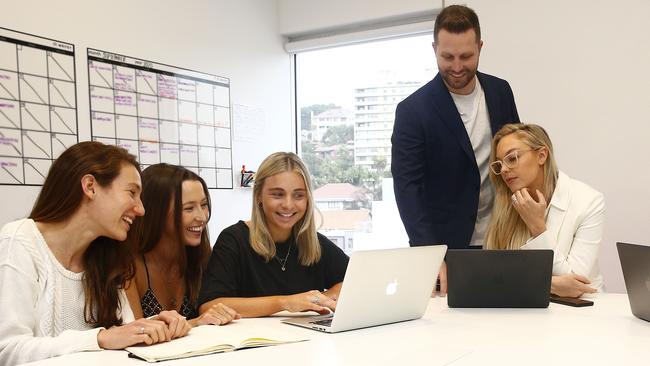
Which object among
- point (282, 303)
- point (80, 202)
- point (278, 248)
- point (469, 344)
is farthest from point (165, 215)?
point (469, 344)

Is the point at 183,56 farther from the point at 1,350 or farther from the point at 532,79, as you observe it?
the point at 1,350

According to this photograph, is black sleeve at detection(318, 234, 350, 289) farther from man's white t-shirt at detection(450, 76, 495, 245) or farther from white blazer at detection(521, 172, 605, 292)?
white blazer at detection(521, 172, 605, 292)

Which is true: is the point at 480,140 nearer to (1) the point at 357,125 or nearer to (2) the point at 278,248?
(2) the point at 278,248

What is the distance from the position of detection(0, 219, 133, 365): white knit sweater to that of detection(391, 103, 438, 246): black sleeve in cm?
112

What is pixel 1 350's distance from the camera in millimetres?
1377

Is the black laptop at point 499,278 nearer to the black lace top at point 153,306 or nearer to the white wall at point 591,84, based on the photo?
the black lace top at point 153,306

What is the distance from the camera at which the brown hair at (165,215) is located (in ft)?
7.01

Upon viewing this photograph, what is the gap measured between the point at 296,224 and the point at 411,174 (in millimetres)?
511

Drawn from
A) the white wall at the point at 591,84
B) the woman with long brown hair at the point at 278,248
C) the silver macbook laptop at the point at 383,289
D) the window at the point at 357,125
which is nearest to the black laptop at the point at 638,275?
the silver macbook laptop at the point at 383,289

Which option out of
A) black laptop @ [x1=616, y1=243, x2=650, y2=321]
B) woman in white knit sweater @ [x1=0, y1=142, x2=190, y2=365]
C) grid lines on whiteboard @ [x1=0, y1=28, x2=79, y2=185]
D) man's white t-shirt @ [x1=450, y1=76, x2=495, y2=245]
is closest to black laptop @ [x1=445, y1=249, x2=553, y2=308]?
black laptop @ [x1=616, y1=243, x2=650, y2=321]

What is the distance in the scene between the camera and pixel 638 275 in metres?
1.58

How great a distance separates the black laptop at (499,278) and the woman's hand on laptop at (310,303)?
1.22ft

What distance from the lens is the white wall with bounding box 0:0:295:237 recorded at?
2697mm

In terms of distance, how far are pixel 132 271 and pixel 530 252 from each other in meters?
1.18
